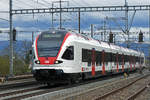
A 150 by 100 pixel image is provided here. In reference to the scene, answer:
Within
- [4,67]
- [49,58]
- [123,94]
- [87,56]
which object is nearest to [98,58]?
[87,56]

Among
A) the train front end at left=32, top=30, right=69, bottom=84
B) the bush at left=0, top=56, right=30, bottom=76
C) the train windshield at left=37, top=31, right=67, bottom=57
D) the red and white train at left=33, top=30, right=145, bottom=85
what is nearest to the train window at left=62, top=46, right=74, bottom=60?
the red and white train at left=33, top=30, right=145, bottom=85

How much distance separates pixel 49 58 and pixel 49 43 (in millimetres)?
1124

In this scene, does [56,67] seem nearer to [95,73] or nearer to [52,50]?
[52,50]

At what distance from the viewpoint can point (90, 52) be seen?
75.5ft

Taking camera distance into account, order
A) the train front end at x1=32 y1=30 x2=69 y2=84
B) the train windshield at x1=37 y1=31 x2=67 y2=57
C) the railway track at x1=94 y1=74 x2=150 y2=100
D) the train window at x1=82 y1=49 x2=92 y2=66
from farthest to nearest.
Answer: the train window at x1=82 y1=49 x2=92 y2=66 < the train windshield at x1=37 y1=31 x2=67 y2=57 < the train front end at x1=32 y1=30 x2=69 y2=84 < the railway track at x1=94 y1=74 x2=150 y2=100

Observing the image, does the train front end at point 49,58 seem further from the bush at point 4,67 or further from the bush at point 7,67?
the bush at point 4,67

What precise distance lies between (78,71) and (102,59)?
687 centimetres

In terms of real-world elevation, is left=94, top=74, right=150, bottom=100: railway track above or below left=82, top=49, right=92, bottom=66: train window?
below

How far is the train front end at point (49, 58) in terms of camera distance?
1797cm

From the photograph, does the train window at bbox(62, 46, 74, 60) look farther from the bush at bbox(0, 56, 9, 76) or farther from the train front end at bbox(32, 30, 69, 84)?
the bush at bbox(0, 56, 9, 76)

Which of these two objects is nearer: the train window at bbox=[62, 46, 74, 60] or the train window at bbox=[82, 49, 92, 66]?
the train window at bbox=[62, 46, 74, 60]

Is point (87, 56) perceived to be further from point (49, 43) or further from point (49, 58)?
point (49, 58)

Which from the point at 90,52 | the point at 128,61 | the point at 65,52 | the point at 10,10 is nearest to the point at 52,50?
the point at 65,52

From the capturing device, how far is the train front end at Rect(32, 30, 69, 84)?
707 inches
